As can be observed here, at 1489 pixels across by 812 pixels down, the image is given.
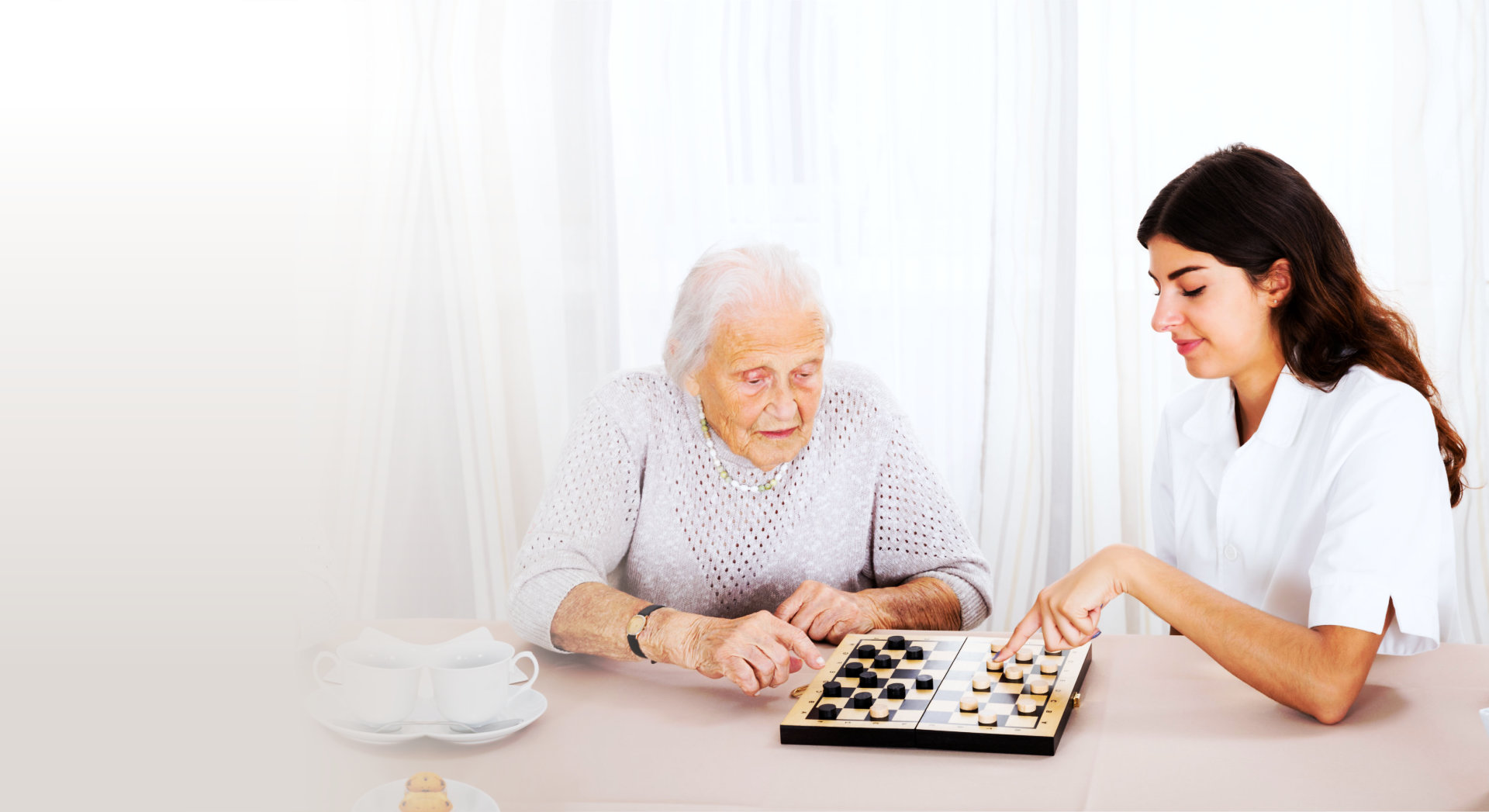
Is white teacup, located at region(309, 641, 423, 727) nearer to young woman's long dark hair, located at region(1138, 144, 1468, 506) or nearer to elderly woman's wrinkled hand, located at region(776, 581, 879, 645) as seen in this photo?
elderly woman's wrinkled hand, located at region(776, 581, 879, 645)

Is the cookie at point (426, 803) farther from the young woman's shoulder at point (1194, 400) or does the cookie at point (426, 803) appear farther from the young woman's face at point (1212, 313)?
the young woman's shoulder at point (1194, 400)

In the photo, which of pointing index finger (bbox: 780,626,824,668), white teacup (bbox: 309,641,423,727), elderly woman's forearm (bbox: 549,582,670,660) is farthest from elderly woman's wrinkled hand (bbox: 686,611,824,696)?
white teacup (bbox: 309,641,423,727)

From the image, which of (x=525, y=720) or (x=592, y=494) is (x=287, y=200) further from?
(x=592, y=494)

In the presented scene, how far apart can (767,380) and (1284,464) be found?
0.72 m

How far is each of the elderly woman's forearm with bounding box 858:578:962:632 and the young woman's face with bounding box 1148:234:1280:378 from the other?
484 mm

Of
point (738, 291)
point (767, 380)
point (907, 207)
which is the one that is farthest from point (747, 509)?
point (907, 207)

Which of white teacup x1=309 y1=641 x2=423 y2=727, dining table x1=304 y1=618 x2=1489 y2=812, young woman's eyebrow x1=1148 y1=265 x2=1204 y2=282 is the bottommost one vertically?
dining table x1=304 y1=618 x2=1489 y2=812

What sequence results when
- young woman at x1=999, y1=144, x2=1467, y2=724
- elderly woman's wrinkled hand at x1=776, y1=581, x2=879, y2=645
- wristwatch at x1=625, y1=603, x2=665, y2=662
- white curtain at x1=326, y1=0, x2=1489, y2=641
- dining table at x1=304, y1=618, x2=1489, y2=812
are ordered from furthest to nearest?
white curtain at x1=326, y1=0, x2=1489, y2=641, elderly woman's wrinkled hand at x1=776, y1=581, x2=879, y2=645, wristwatch at x1=625, y1=603, x2=665, y2=662, young woman at x1=999, y1=144, x2=1467, y2=724, dining table at x1=304, y1=618, x2=1489, y2=812

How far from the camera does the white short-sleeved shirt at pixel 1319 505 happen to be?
1160mm

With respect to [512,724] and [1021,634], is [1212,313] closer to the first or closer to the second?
[1021,634]

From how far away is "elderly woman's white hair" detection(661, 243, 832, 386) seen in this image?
1.57m

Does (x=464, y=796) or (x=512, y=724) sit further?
(x=512, y=724)

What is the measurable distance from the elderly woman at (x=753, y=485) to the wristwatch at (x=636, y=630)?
0.46 ft

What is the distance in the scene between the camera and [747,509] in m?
1.69
